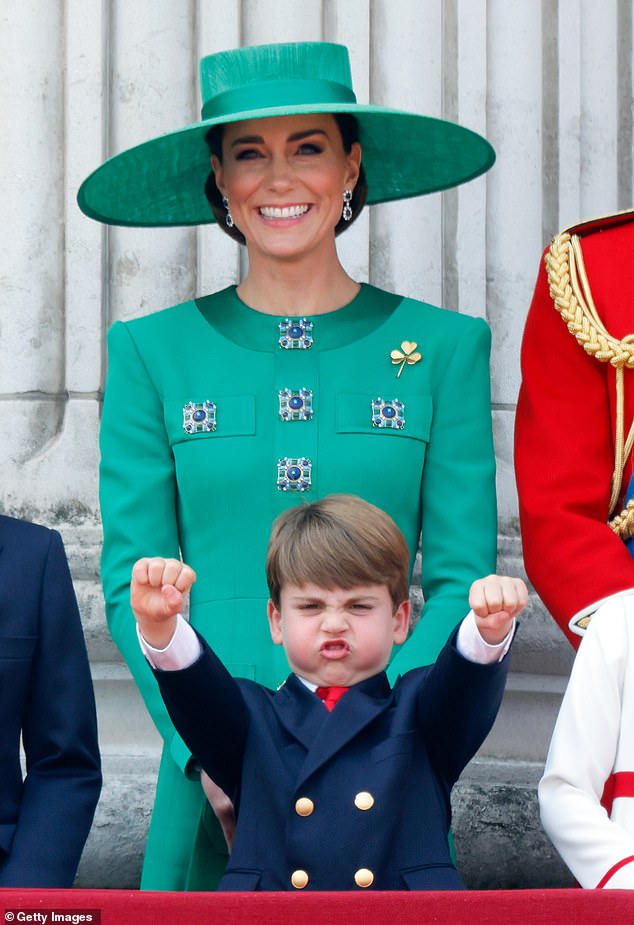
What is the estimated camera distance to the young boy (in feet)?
7.88

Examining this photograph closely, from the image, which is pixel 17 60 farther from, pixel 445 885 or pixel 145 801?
pixel 445 885

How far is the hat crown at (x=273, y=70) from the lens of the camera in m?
3.04

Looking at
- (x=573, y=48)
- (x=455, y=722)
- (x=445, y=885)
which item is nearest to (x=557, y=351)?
(x=455, y=722)

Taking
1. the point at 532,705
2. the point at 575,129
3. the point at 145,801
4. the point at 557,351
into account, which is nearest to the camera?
the point at 557,351

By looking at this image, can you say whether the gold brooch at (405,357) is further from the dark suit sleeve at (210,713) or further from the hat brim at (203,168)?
the dark suit sleeve at (210,713)

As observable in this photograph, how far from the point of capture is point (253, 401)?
9.77 feet

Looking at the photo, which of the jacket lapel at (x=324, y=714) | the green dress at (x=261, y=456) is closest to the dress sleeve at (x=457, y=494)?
the green dress at (x=261, y=456)

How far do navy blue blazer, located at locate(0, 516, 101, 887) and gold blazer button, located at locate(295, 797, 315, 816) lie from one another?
390 millimetres

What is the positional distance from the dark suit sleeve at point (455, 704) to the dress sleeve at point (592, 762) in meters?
0.12

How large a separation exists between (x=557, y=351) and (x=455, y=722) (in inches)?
30.0

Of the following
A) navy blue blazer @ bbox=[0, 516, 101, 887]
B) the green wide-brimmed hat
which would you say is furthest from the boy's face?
the green wide-brimmed hat

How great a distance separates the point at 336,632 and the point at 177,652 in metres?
0.24

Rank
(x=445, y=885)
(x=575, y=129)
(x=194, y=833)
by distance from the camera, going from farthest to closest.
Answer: (x=575, y=129), (x=194, y=833), (x=445, y=885)

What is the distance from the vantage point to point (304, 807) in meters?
2.43
